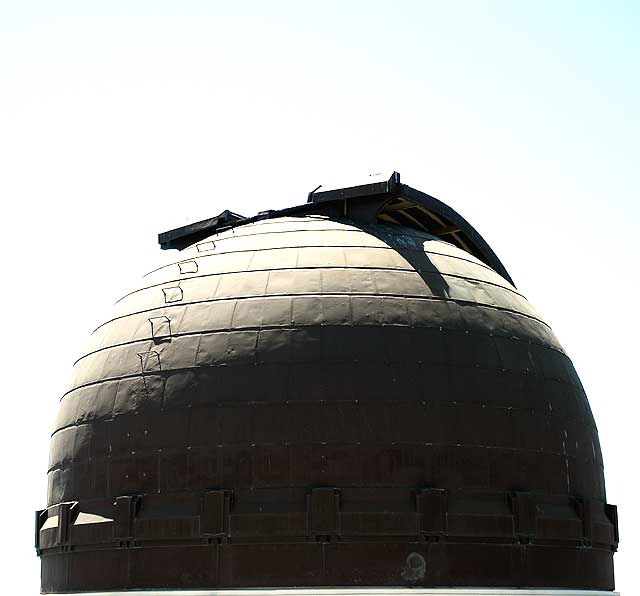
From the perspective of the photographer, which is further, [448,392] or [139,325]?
[139,325]

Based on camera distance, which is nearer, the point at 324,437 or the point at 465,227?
the point at 324,437

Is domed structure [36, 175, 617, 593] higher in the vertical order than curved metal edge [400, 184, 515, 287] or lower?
lower

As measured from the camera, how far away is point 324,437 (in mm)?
28969

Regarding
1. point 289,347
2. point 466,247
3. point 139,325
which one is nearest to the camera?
point 289,347

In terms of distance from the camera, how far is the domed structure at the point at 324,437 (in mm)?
28672

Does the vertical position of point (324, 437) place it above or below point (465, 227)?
below

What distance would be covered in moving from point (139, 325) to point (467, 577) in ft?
37.2

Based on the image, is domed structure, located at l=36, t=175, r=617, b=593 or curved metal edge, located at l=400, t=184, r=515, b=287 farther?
curved metal edge, located at l=400, t=184, r=515, b=287

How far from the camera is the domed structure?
28672mm

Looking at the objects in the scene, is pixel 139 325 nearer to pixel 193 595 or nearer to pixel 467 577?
pixel 193 595

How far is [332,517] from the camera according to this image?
28375mm

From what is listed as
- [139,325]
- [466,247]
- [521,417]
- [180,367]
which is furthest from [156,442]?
[466,247]

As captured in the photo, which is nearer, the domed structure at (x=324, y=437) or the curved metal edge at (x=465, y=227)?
the domed structure at (x=324, y=437)

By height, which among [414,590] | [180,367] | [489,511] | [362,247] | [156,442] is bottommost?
[414,590]
